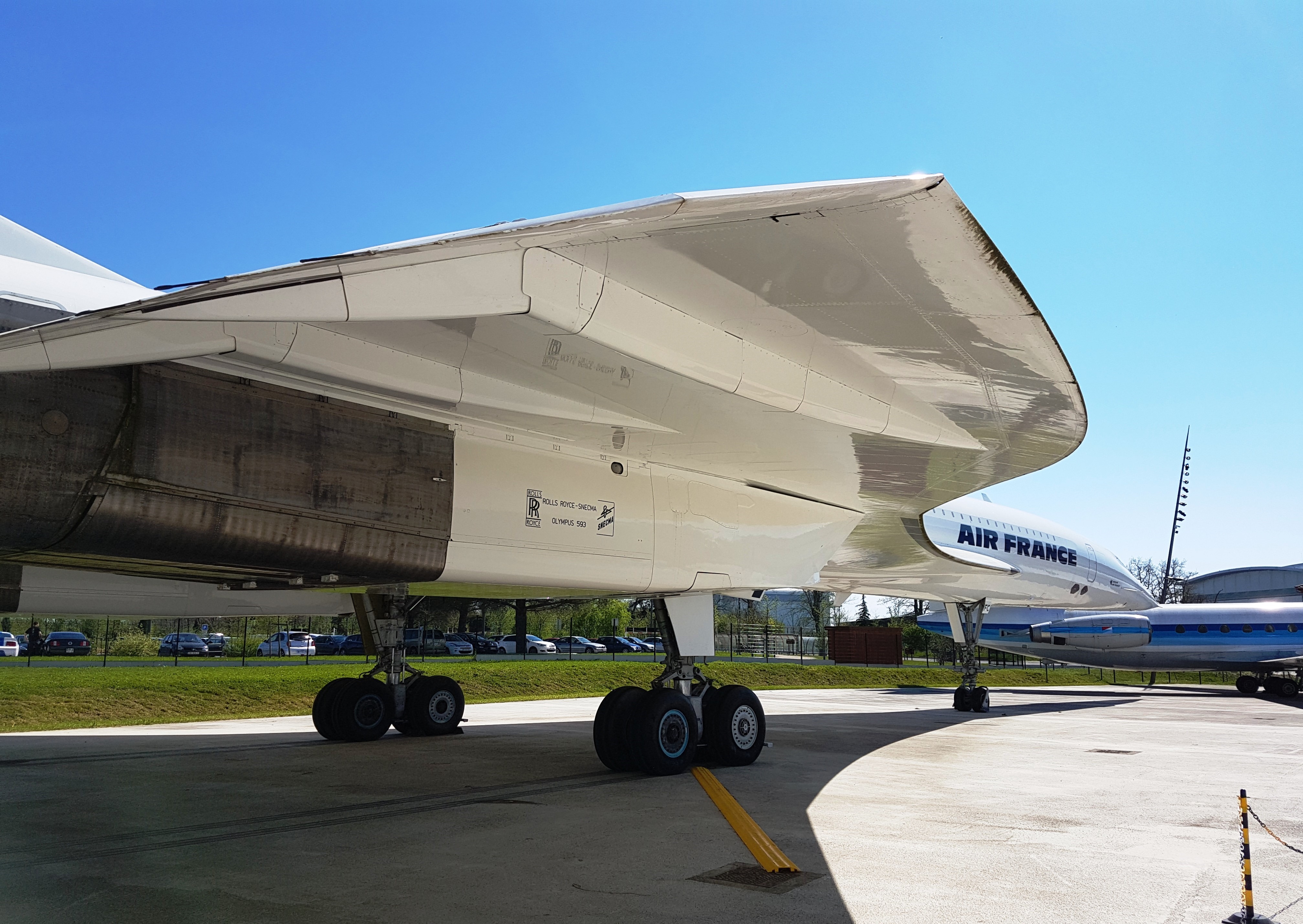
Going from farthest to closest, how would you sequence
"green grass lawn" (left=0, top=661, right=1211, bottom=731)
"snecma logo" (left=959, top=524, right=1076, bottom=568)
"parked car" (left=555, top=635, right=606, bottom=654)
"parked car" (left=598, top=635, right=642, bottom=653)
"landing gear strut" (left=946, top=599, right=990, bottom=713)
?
"parked car" (left=555, top=635, right=606, bottom=654) → "parked car" (left=598, top=635, right=642, bottom=653) → "landing gear strut" (left=946, top=599, right=990, bottom=713) → "snecma logo" (left=959, top=524, right=1076, bottom=568) → "green grass lawn" (left=0, top=661, right=1211, bottom=731)

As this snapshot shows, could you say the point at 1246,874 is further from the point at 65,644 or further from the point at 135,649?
the point at 65,644

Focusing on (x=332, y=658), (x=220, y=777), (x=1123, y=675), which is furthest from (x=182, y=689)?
(x=1123, y=675)

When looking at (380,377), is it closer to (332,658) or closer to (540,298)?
(540,298)

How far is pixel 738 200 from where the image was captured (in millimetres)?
3840

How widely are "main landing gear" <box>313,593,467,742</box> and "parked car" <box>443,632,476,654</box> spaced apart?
2983 cm

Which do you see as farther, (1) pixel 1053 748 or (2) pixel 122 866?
(1) pixel 1053 748

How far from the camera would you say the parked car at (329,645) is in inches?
1745

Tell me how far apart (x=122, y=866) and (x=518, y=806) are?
2748mm

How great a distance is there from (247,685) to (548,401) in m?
15.0

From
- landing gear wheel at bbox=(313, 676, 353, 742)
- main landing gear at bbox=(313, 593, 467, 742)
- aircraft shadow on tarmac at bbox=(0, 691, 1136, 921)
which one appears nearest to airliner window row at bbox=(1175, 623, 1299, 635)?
aircraft shadow on tarmac at bbox=(0, 691, 1136, 921)

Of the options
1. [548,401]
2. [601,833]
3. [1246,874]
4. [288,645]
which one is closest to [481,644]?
[288,645]

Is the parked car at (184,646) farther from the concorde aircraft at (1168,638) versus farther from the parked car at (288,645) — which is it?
the concorde aircraft at (1168,638)

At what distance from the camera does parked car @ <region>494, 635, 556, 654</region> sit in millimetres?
47125

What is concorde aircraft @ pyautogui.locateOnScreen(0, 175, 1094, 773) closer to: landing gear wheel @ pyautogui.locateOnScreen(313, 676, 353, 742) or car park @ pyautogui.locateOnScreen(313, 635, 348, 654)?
landing gear wheel @ pyautogui.locateOnScreen(313, 676, 353, 742)
